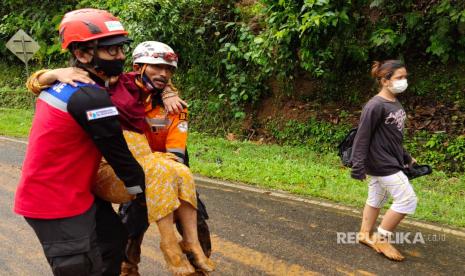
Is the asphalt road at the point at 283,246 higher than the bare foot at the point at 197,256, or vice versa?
the bare foot at the point at 197,256

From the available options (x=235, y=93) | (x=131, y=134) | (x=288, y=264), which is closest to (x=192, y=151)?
(x=235, y=93)

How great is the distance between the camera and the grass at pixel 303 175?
537cm

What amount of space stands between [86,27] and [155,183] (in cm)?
96

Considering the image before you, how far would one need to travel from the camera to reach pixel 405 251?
4.18m

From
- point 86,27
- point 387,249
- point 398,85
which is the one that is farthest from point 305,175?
point 86,27

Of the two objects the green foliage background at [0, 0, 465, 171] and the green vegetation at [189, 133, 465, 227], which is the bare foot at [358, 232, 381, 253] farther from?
the green foliage background at [0, 0, 465, 171]

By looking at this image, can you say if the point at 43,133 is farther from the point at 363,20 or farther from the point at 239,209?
the point at 363,20

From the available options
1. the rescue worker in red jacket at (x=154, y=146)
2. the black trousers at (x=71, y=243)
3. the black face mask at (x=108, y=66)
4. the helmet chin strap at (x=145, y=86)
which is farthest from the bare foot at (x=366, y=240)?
the black face mask at (x=108, y=66)

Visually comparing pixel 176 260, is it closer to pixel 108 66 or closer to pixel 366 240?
pixel 108 66

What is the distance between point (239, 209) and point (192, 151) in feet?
11.1

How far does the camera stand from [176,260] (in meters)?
2.56

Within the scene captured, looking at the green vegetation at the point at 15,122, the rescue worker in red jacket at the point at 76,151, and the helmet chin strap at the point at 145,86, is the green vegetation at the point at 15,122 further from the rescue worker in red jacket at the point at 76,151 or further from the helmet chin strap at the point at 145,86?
the rescue worker in red jacket at the point at 76,151

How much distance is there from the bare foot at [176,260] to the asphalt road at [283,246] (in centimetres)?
137

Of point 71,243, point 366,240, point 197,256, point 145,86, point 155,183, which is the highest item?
point 145,86
